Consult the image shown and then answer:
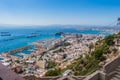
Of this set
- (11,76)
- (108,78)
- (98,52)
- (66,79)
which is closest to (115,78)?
(108,78)

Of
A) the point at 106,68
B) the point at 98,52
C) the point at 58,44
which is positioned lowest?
the point at 58,44

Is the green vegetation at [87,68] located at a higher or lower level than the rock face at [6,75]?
lower

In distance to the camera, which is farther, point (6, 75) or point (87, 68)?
point (87, 68)

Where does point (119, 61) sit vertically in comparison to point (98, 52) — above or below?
above

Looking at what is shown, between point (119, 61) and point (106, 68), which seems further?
point (119, 61)

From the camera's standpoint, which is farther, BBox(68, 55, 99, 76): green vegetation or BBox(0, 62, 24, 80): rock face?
BBox(68, 55, 99, 76): green vegetation

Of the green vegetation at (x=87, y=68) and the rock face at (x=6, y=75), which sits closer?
the rock face at (x=6, y=75)

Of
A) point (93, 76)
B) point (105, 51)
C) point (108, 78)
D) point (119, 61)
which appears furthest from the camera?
point (105, 51)

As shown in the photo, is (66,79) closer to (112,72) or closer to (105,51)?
(112,72)

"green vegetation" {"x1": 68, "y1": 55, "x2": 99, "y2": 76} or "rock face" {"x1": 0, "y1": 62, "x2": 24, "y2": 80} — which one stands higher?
"rock face" {"x1": 0, "y1": 62, "x2": 24, "y2": 80}

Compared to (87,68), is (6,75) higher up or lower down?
higher up

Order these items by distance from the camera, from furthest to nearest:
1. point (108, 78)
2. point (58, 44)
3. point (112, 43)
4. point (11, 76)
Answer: point (58, 44) → point (112, 43) → point (108, 78) → point (11, 76)
